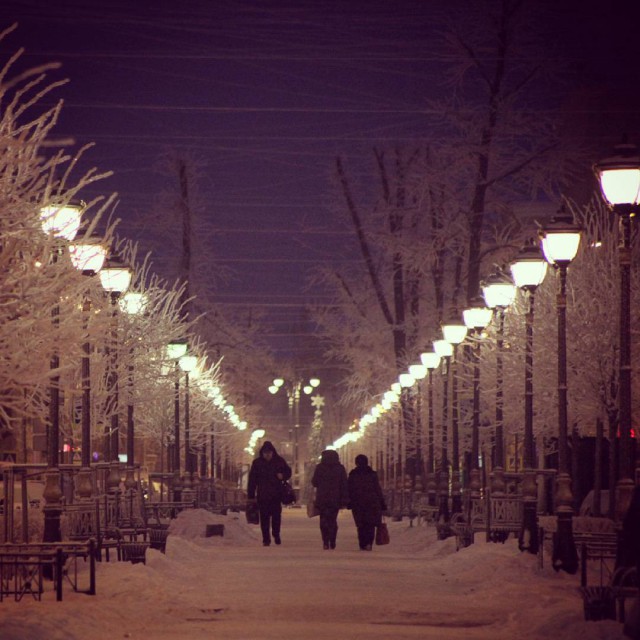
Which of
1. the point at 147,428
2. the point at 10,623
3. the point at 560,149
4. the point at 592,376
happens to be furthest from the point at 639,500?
the point at 147,428

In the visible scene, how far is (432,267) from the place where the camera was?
50719mm

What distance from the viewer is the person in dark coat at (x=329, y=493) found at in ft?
92.0

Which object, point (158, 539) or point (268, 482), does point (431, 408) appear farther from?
point (158, 539)

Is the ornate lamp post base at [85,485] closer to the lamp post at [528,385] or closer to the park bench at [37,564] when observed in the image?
the park bench at [37,564]

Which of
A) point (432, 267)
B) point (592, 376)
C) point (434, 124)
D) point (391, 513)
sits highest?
point (434, 124)

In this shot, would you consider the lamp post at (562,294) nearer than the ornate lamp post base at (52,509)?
No

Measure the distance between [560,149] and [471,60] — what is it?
3.53m

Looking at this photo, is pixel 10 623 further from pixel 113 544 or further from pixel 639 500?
pixel 113 544

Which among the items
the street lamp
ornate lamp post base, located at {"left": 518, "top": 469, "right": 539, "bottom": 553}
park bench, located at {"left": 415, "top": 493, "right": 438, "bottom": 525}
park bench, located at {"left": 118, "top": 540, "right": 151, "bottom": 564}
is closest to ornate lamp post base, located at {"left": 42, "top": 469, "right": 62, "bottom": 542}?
park bench, located at {"left": 118, "top": 540, "right": 151, "bottom": 564}

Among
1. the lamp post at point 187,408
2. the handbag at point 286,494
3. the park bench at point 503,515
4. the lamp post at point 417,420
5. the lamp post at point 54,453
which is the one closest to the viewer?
the lamp post at point 54,453

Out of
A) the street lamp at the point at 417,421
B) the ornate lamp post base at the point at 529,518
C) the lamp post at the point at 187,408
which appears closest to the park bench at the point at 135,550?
the ornate lamp post base at the point at 529,518

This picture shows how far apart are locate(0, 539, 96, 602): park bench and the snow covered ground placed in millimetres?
171

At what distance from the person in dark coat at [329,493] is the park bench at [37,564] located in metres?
11.5

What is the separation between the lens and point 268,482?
28266mm
